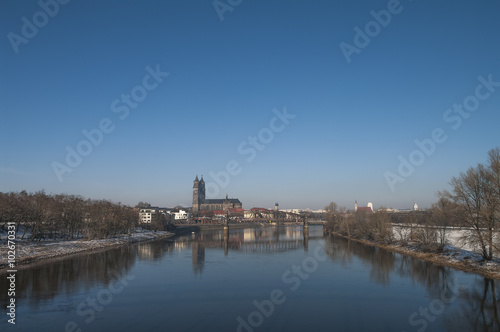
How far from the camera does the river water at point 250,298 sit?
634 inches

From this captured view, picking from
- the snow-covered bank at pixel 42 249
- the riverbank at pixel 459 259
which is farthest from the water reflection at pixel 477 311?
the snow-covered bank at pixel 42 249

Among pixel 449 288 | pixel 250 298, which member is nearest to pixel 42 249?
pixel 250 298

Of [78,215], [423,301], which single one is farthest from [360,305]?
[78,215]

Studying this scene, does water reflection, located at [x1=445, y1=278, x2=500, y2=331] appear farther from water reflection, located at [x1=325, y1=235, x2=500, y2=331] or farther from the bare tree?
the bare tree

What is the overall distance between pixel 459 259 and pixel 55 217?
50570 mm

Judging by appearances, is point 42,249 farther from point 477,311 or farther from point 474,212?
point 474,212

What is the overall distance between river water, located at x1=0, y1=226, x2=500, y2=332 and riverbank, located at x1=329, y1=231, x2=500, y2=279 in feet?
4.47

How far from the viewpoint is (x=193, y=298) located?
2108 cm

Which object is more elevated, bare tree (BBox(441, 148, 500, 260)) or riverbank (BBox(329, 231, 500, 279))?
bare tree (BBox(441, 148, 500, 260))

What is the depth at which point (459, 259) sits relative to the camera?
32719mm

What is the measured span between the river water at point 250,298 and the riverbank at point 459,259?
1.36 meters

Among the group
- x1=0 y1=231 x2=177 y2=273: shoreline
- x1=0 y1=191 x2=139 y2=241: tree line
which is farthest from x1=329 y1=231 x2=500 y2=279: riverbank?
x1=0 y1=191 x2=139 y2=241: tree line

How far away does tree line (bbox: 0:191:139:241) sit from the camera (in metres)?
41.6

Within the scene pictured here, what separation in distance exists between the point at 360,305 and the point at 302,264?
18.1 meters
